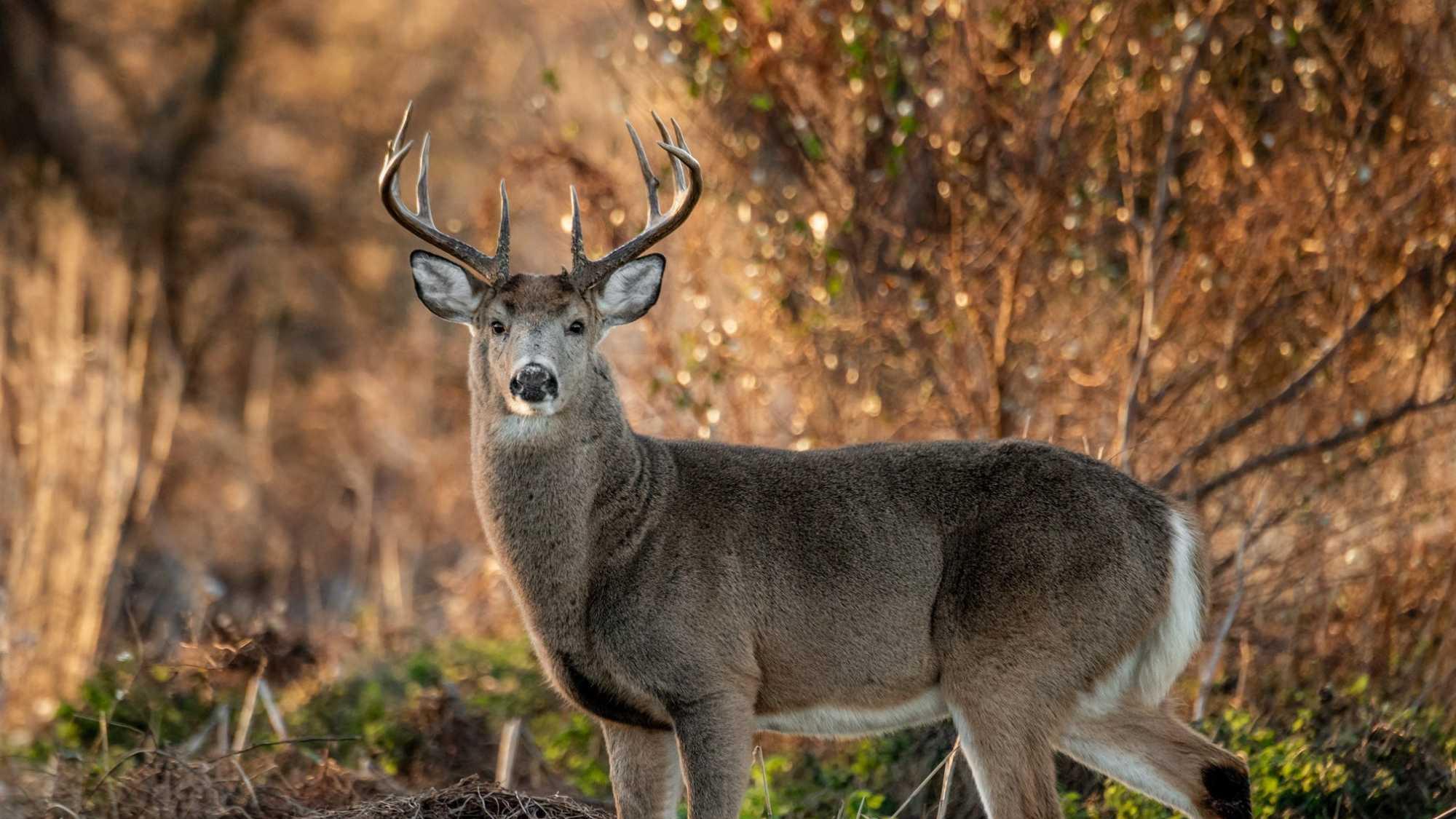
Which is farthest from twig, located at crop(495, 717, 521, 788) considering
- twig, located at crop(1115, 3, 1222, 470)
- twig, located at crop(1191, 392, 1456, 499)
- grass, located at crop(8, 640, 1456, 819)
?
twig, located at crop(1191, 392, 1456, 499)

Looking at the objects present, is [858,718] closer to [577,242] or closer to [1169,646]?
[1169,646]

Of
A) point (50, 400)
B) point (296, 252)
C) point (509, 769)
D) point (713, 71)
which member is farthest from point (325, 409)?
point (509, 769)

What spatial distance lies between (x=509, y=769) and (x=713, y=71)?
381 cm

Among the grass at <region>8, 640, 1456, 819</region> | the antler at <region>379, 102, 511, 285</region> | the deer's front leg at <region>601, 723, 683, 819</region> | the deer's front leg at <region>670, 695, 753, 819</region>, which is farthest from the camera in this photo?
the grass at <region>8, 640, 1456, 819</region>

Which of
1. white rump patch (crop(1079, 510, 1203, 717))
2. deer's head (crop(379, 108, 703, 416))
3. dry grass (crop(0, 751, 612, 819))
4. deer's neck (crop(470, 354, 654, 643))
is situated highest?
deer's head (crop(379, 108, 703, 416))

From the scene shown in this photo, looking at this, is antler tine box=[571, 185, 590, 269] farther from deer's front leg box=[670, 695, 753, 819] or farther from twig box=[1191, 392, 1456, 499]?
twig box=[1191, 392, 1456, 499]

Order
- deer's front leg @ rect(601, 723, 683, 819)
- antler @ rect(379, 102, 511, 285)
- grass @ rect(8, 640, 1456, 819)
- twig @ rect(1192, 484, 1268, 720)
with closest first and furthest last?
antler @ rect(379, 102, 511, 285), deer's front leg @ rect(601, 723, 683, 819), grass @ rect(8, 640, 1456, 819), twig @ rect(1192, 484, 1268, 720)

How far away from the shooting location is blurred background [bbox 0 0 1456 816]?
7.32 m

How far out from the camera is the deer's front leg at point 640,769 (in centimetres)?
545

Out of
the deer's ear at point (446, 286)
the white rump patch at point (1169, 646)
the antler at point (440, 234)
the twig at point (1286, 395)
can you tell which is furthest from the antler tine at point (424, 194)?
the twig at point (1286, 395)

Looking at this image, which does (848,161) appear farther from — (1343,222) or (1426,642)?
(1426,642)

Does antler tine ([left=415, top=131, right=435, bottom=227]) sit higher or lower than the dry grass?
higher

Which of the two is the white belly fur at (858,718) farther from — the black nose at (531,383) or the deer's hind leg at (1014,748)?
the black nose at (531,383)

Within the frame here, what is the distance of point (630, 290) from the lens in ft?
18.7
